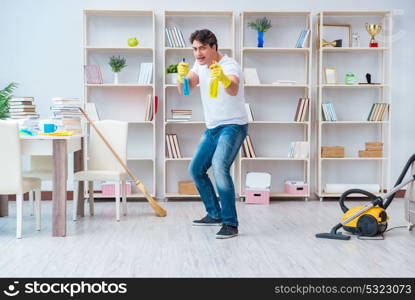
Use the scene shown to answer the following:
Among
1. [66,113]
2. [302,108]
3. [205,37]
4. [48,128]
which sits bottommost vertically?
[48,128]

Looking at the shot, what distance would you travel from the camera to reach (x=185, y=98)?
6902 mm

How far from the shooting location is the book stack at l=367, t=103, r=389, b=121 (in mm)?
6703

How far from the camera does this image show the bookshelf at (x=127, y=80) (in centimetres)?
677

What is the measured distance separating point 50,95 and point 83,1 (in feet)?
3.51

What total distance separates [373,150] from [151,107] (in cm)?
242

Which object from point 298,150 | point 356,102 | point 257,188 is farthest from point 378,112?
point 257,188

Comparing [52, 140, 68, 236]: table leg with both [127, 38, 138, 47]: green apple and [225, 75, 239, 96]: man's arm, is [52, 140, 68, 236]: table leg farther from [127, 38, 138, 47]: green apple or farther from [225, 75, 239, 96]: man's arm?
[127, 38, 138, 47]: green apple

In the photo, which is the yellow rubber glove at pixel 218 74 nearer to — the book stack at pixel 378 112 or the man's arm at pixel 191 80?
the man's arm at pixel 191 80

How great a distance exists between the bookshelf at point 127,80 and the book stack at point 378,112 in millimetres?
2362

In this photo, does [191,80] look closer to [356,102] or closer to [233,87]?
[233,87]

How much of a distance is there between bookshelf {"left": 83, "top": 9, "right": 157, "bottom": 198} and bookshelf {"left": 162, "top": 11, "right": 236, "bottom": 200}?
0.19 meters

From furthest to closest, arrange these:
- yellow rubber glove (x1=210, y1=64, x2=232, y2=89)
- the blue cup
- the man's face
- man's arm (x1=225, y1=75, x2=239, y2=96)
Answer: the blue cup
the man's face
man's arm (x1=225, y1=75, x2=239, y2=96)
yellow rubber glove (x1=210, y1=64, x2=232, y2=89)

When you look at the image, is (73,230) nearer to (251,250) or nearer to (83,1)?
(251,250)

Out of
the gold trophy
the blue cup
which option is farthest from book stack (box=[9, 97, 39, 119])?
the gold trophy
